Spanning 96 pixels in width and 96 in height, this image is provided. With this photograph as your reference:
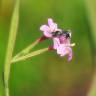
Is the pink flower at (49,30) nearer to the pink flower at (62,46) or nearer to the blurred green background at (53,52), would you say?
the pink flower at (62,46)

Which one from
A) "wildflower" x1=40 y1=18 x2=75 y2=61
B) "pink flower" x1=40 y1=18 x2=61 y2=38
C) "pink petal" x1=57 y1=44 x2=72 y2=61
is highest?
"pink flower" x1=40 y1=18 x2=61 y2=38

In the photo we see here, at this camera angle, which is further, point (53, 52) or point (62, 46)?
point (53, 52)

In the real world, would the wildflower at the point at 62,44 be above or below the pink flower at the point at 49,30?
below

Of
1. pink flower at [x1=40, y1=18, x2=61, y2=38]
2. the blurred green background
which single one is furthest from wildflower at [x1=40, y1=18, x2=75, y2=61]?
the blurred green background

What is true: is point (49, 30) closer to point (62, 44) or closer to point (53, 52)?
point (62, 44)

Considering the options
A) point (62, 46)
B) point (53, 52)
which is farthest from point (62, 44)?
point (53, 52)

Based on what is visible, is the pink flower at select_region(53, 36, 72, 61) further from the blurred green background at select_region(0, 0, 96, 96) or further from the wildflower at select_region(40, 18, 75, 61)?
the blurred green background at select_region(0, 0, 96, 96)

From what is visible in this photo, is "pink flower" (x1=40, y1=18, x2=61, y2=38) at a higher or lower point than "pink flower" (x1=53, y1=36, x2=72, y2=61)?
higher

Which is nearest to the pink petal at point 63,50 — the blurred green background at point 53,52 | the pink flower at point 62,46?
the pink flower at point 62,46

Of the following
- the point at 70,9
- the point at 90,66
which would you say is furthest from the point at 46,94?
the point at 70,9
